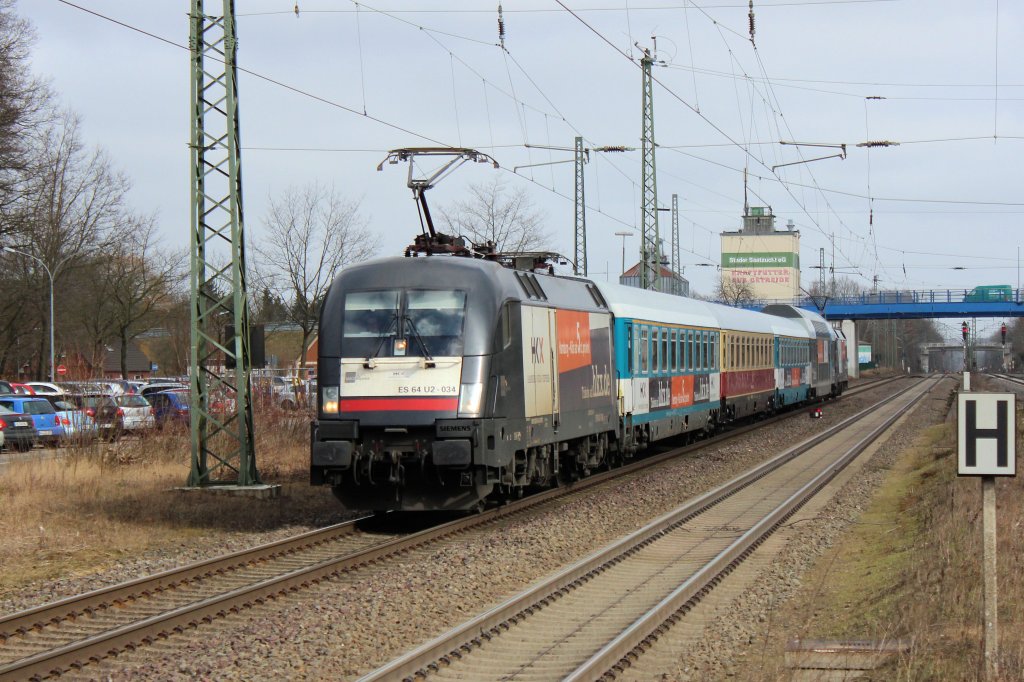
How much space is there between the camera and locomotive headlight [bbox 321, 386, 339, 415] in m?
14.2

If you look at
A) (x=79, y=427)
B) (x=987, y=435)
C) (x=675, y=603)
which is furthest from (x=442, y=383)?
(x=79, y=427)

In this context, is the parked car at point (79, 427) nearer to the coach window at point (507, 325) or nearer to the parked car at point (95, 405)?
the parked car at point (95, 405)

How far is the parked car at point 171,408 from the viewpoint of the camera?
73.2 feet

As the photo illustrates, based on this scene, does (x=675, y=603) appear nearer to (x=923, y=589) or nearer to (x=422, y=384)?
(x=923, y=589)

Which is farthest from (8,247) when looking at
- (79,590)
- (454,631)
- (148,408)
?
(454,631)

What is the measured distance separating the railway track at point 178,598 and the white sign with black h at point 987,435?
6028 mm

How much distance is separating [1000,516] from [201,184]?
11798 millimetres

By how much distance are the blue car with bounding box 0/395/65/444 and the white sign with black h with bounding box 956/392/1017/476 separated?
24678mm

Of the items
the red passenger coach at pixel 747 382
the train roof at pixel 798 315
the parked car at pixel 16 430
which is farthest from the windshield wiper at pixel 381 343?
the train roof at pixel 798 315

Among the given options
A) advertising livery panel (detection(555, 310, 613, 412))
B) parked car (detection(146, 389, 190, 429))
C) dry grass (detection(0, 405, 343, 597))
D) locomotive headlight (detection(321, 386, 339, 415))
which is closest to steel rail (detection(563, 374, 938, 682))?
advertising livery panel (detection(555, 310, 613, 412))

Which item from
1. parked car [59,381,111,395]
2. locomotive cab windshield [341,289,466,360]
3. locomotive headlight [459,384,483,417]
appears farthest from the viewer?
parked car [59,381,111,395]

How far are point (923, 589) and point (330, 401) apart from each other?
7.44m

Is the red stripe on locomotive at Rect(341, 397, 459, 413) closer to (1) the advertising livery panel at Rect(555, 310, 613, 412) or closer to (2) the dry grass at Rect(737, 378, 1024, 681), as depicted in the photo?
(1) the advertising livery panel at Rect(555, 310, 613, 412)

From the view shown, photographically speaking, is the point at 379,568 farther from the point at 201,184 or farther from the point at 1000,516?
the point at 201,184
